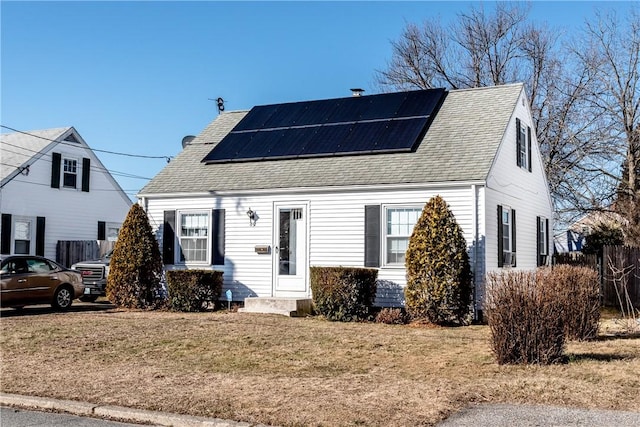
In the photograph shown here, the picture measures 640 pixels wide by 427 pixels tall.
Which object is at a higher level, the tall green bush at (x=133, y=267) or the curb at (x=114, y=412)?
the tall green bush at (x=133, y=267)

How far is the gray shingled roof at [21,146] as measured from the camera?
27.2 metres

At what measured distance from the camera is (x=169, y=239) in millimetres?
18656

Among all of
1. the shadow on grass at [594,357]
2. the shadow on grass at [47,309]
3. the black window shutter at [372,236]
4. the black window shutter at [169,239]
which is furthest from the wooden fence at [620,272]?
the shadow on grass at [47,309]

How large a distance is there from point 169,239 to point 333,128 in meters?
5.46

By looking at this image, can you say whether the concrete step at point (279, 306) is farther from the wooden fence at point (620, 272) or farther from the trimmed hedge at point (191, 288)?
the wooden fence at point (620, 272)

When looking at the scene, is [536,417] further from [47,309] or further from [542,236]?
[542,236]

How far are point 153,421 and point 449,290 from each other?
28.3ft

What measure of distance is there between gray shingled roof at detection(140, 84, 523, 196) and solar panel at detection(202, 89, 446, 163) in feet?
0.78

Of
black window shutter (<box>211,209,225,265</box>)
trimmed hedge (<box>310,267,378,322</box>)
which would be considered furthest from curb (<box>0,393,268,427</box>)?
black window shutter (<box>211,209,225,265</box>)

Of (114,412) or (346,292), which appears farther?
(346,292)

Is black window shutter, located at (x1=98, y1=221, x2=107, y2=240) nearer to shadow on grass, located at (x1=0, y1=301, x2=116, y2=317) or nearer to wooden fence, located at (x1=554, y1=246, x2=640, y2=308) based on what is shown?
shadow on grass, located at (x1=0, y1=301, x2=116, y2=317)

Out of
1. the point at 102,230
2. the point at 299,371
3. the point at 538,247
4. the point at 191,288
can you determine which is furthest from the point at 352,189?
the point at 102,230

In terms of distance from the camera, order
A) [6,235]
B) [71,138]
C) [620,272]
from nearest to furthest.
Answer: [620,272] → [6,235] → [71,138]

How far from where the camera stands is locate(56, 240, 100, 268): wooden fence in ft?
88.4
